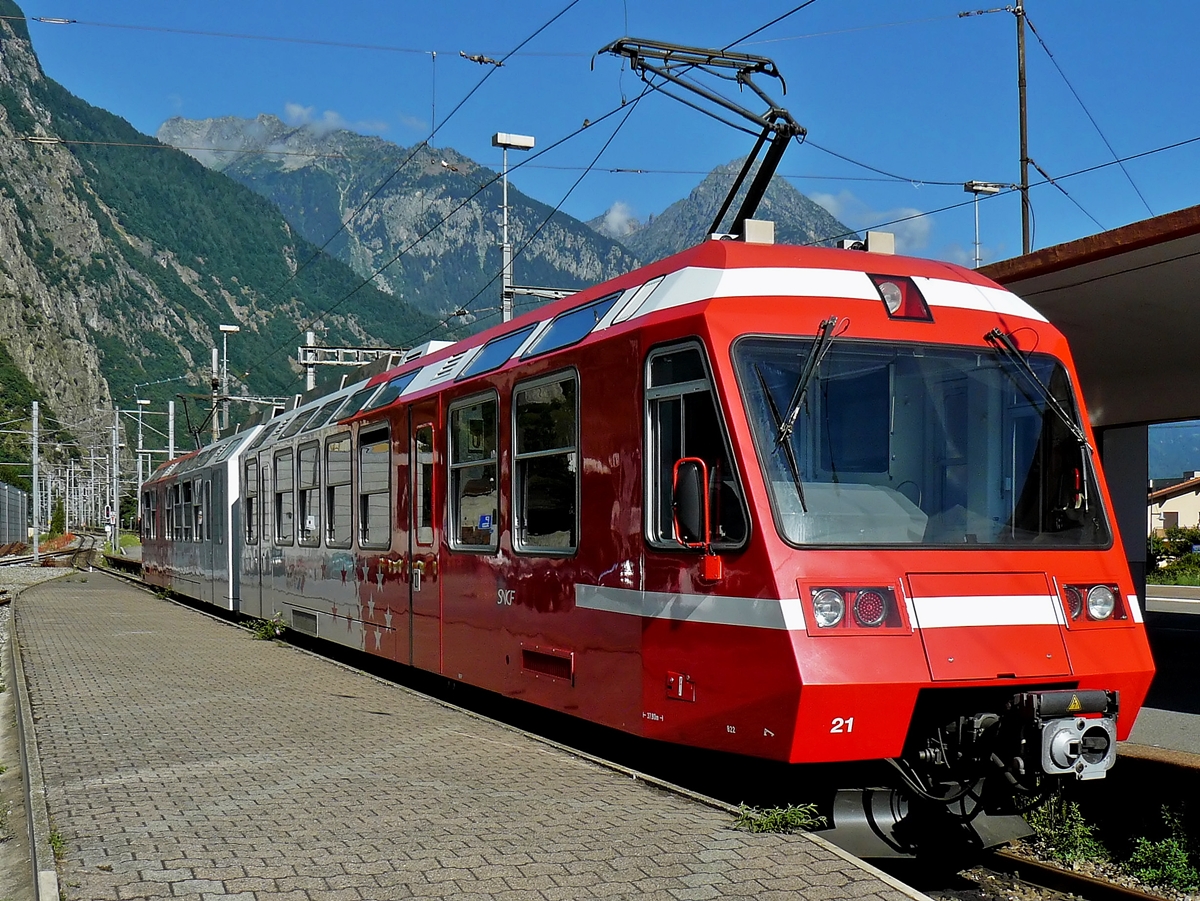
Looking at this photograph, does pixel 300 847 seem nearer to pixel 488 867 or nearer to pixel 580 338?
pixel 488 867

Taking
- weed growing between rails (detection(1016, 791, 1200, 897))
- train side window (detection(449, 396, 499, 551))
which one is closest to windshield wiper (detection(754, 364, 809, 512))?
weed growing between rails (detection(1016, 791, 1200, 897))

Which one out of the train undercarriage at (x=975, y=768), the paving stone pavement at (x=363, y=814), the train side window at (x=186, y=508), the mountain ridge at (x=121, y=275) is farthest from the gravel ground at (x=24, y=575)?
the mountain ridge at (x=121, y=275)

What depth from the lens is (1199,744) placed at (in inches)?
358

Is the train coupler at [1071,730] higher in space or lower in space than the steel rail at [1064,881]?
higher

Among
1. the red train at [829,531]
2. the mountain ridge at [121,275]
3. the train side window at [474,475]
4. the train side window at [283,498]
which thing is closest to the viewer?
the red train at [829,531]

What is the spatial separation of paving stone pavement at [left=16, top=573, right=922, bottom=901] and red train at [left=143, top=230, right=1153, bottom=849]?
0.58 metres

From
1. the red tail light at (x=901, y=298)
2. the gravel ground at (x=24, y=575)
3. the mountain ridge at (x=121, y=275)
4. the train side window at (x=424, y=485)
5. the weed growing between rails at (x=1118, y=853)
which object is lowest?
the weed growing between rails at (x=1118, y=853)

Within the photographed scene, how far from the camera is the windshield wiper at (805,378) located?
669cm

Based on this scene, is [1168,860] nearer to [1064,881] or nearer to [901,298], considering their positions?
[1064,881]

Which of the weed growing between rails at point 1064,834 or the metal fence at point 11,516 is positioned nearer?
the weed growing between rails at point 1064,834

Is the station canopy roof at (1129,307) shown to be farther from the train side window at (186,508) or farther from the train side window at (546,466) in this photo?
the train side window at (186,508)

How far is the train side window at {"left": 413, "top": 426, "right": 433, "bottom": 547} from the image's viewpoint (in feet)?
35.5

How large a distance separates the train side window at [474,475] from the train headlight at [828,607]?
11.6 feet

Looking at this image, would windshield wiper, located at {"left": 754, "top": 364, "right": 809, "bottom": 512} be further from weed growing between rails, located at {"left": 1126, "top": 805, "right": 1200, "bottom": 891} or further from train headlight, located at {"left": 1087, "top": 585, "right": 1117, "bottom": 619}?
weed growing between rails, located at {"left": 1126, "top": 805, "right": 1200, "bottom": 891}
